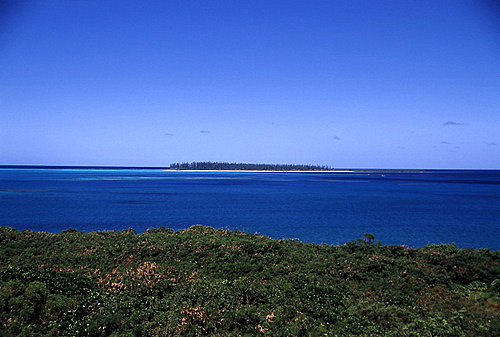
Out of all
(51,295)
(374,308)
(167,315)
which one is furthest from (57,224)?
(374,308)

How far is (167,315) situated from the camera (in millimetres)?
10430

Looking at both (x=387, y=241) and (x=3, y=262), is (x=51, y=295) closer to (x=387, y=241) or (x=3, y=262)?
(x=3, y=262)

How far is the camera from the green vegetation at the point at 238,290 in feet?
32.6

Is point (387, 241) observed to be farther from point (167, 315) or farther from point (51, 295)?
point (51, 295)

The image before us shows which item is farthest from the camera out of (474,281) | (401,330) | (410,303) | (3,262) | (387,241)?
(387,241)

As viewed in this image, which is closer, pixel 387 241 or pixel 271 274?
pixel 271 274

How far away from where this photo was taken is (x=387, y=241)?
3544cm

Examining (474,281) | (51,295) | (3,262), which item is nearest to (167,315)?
(51,295)

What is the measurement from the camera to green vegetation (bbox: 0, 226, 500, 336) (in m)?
9.93

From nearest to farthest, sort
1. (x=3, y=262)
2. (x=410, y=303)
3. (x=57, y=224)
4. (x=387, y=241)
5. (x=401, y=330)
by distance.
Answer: (x=401, y=330) < (x=410, y=303) < (x=3, y=262) < (x=387, y=241) < (x=57, y=224)

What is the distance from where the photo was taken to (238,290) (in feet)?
41.7

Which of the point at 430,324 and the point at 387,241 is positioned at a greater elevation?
the point at 430,324

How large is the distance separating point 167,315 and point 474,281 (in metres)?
14.8

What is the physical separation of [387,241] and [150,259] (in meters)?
27.8
